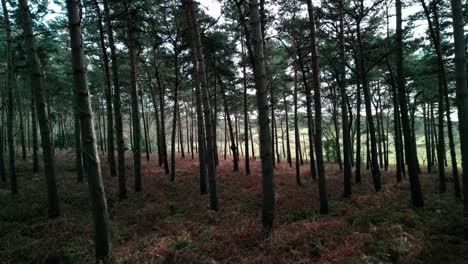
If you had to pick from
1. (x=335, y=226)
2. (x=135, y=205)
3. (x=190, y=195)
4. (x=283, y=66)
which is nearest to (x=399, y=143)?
(x=283, y=66)

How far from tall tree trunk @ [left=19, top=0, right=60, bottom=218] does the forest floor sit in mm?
722

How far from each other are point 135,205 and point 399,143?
1503 cm

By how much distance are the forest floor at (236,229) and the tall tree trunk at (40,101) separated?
2.37 ft

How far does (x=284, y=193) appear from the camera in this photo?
10.4 meters

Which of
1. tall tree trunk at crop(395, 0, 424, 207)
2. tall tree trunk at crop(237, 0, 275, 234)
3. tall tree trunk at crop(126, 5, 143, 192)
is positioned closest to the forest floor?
tall tree trunk at crop(395, 0, 424, 207)

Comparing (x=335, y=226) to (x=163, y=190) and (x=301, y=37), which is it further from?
(x=301, y=37)

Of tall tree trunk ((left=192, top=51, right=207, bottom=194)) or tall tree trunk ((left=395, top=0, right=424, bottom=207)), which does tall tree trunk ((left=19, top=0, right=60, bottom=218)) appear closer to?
tall tree trunk ((left=192, top=51, right=207, bottom=194))

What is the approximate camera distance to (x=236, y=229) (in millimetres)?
5594

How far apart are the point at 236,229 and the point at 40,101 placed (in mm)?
7256

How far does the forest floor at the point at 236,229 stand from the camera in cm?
446

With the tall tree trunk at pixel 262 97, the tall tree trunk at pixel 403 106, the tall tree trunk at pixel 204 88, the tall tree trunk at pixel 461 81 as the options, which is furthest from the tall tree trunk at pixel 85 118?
the tall tree trunk at pixel 403 106

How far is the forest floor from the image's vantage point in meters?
4.46

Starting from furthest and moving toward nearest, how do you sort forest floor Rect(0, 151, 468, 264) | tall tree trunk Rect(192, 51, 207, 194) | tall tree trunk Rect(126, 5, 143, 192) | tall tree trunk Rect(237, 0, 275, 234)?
tall tree trunk Rect(126, 5, 143, 192)
tall tree trunk Rect(192, 51, 207, 194)
tall tree trunk Rect(237, 0, 275, 234)
forest floor Rect(0, 151, 468, 264)

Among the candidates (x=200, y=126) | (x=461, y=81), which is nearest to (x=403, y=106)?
(x=461, y=81)
